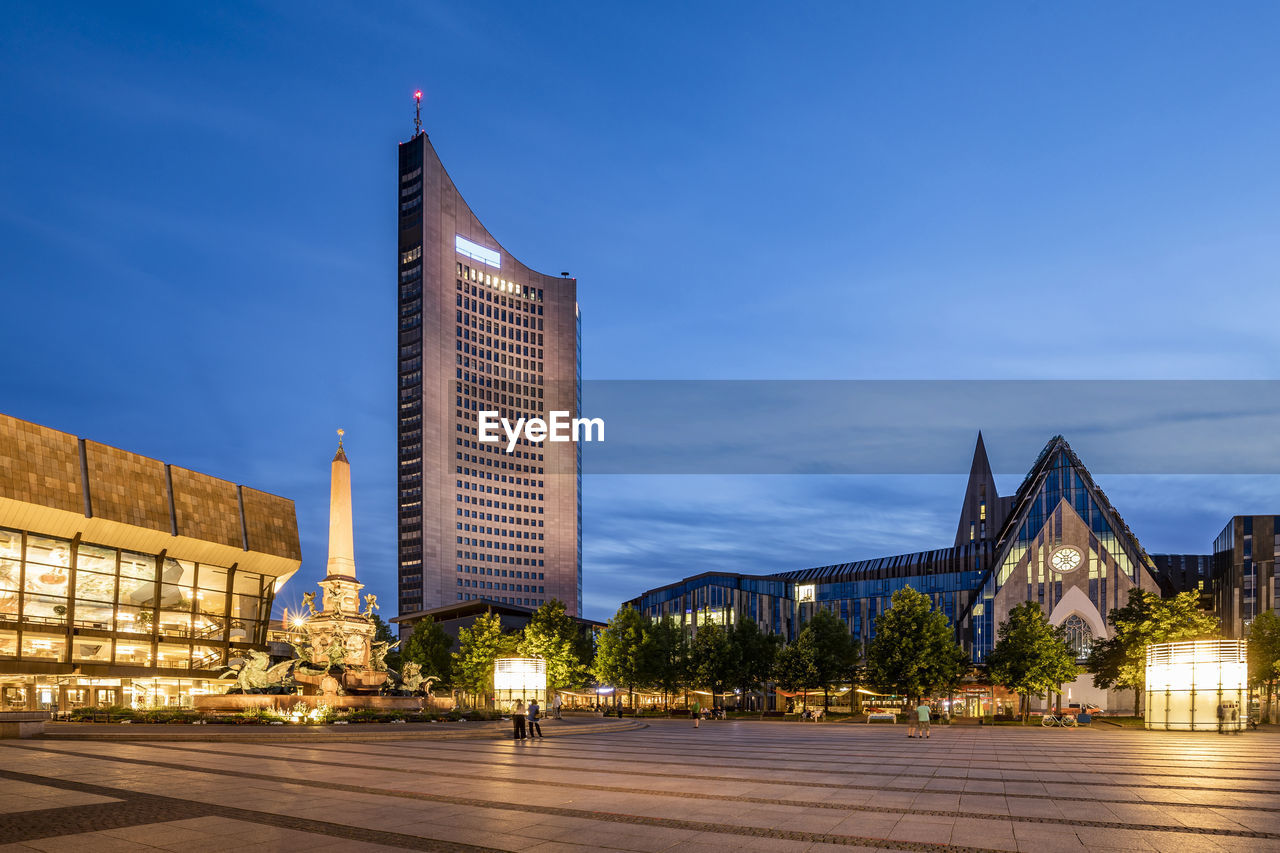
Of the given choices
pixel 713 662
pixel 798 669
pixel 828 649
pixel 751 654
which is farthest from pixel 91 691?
pixel 828 649

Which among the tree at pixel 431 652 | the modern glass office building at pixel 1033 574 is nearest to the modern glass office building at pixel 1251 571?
the modern glass office building at pixel 1033 574

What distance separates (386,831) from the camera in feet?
40.3

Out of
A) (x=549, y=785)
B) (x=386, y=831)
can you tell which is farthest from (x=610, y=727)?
(x=386, y=831)

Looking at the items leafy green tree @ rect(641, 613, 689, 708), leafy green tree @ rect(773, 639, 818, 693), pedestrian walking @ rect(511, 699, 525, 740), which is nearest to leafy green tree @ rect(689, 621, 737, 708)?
leafy green tree @ rect(641, 613, 689, 708)

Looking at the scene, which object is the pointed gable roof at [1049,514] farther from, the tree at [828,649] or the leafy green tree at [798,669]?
the leafy green tree at [798,669]

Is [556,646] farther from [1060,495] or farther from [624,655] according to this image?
[1060,495]

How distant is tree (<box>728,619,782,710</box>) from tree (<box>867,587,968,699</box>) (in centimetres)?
1872

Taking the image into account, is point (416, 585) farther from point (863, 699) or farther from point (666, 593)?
point (863, 699)

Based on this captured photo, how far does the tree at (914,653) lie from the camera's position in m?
66.8

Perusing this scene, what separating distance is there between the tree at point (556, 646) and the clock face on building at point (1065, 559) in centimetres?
5563

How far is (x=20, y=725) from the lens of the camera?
29.1 meters

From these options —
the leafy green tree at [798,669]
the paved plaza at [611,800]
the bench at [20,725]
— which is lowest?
the leafy green tree at [798,669]

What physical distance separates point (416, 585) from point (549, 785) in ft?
624

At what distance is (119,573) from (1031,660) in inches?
2789
